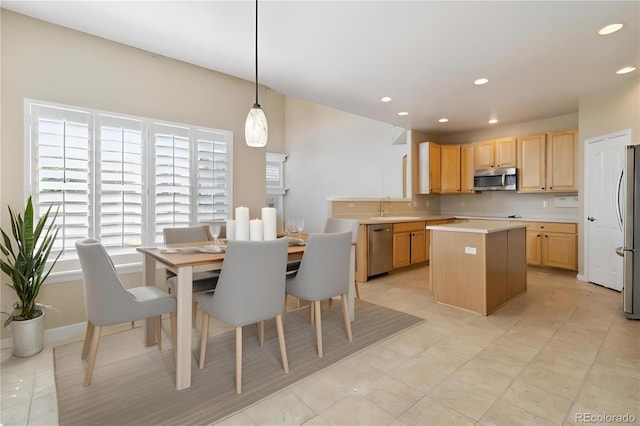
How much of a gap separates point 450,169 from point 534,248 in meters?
2.00

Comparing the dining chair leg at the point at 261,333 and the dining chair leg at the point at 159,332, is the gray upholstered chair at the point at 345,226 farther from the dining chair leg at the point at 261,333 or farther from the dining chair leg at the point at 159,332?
the dining chair leg at the point at 159,332

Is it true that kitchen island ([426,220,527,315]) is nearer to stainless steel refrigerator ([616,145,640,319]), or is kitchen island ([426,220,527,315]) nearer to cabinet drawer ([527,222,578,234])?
stainless steel refrigerator ([616,145,640,319])

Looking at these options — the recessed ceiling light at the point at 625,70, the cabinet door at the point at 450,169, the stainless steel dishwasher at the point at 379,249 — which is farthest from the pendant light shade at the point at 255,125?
the cabinet door at the point at 450,169

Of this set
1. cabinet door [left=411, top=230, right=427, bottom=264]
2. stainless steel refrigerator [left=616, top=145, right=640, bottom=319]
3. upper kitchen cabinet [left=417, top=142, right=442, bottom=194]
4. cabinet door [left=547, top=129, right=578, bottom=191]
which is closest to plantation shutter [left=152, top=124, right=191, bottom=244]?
cabinet door [left=411, top=230, right=427, bottom=264]

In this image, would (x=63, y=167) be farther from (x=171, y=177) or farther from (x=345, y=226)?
(x=345, y=226)

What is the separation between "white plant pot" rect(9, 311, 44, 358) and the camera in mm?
2293

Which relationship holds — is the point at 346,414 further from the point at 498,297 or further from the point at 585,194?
the point at 585,194

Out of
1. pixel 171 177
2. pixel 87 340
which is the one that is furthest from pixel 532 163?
pixel 87 340

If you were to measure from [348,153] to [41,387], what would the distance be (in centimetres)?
635

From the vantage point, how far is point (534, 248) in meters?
5.00

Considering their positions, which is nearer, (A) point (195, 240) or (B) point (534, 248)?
(A) point (195, 240)

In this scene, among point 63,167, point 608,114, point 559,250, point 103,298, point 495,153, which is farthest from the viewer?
point 495,153

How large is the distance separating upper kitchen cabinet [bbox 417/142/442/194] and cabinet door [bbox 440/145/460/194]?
0.28 feet

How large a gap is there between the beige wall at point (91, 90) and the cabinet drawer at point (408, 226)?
2267 millimetres
